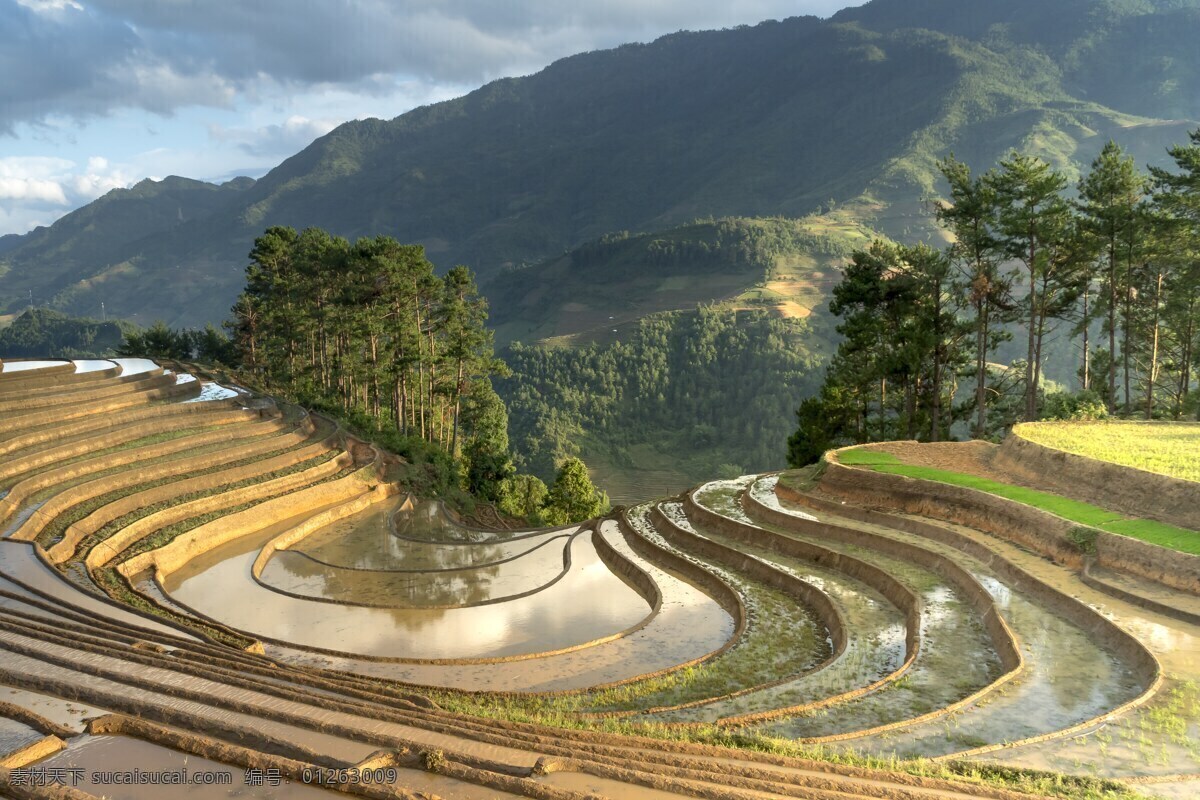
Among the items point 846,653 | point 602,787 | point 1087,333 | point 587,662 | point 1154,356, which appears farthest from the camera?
point 1087,333

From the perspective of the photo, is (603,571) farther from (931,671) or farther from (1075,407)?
(1075,407)

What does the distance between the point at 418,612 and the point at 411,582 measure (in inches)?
93.0

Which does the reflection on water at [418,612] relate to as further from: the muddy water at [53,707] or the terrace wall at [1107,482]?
the terrace wall at [1107,482]

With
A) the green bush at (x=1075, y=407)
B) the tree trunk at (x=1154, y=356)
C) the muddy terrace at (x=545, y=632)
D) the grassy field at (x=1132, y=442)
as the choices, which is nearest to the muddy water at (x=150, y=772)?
the muddy terrace at (x=545, y=632)

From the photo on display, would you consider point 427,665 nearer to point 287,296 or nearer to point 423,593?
point 423,593

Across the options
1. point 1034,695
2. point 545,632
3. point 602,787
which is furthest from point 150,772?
point 545,632

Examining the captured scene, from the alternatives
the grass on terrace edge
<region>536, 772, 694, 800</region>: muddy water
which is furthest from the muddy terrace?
the grass on terrace edge

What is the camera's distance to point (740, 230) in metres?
138

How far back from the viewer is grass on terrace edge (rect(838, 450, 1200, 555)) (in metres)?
13.7

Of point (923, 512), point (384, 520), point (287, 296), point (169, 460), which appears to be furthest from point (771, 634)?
point (287, 296)

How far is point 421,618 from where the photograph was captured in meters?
16.2

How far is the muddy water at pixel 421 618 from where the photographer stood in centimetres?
1450

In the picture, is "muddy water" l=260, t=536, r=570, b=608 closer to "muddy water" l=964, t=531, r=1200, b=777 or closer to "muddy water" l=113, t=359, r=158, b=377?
"muddy water" l=964, t=531, r=1200, b=777

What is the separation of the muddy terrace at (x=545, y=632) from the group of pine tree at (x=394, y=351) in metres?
9.59
